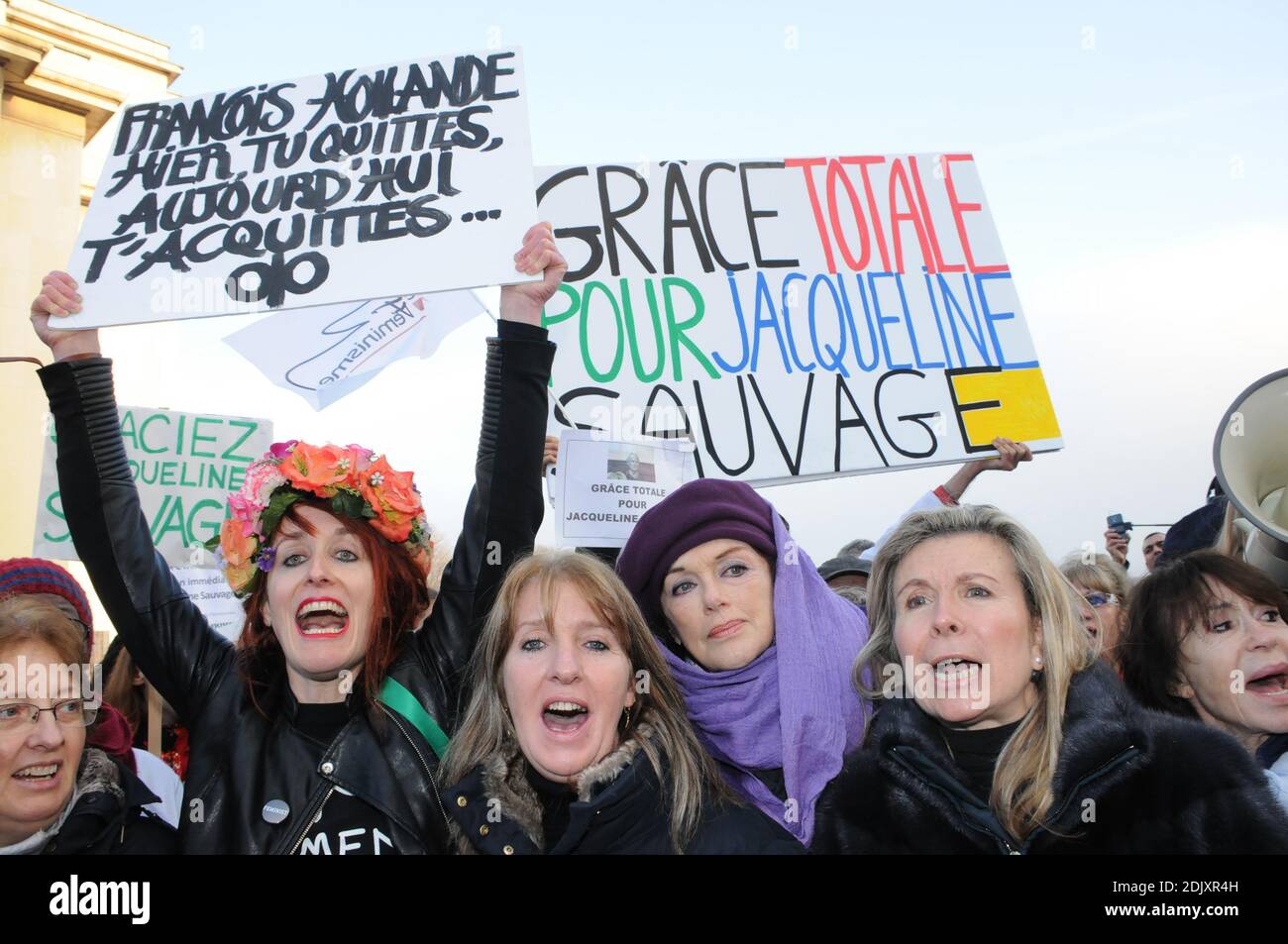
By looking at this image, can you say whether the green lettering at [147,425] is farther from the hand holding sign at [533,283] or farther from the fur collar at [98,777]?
the hand holding sign at [533,283]

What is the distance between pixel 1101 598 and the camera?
4.43 m

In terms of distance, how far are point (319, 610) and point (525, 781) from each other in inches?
26.4

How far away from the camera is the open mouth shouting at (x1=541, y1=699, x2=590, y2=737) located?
2543 millimetres

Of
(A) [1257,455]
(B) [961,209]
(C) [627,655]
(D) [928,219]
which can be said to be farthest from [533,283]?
(B) [961,209]

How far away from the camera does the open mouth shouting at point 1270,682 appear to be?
2.89 meters

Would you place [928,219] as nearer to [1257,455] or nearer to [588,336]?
[588,336]

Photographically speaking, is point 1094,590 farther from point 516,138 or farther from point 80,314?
point 80,314

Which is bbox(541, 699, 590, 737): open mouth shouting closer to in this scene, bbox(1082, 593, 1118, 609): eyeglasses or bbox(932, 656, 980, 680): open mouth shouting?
bbox(932, 656, 980, 680): open mouth shouting

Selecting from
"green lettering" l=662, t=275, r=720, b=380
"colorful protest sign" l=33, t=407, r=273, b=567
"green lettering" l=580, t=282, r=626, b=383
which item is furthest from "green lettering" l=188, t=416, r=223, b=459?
"green lettering" l=662, t=275, r=720, b=380

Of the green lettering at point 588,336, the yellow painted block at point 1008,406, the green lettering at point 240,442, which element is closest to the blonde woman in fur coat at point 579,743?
the green lettering at point 588,336

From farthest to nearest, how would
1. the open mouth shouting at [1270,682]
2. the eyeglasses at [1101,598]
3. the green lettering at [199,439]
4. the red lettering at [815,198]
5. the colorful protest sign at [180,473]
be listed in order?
the green lettering at [199,439], the colorful protest sign at [180,473], the red lettering at [815,198], the eyeglasses at [1101,598], the open mouth shouting at [1270,682]

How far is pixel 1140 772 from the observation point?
2.28m

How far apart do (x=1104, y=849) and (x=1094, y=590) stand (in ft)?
7.95

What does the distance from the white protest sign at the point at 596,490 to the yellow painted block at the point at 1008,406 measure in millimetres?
1522
